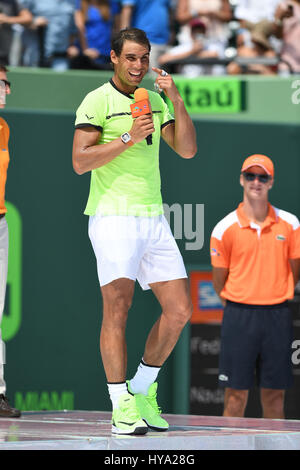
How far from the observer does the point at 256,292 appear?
599 centimetres

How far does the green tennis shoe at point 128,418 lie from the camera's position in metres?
4.15

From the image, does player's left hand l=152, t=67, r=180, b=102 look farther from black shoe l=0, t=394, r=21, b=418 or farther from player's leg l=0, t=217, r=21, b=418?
black shoe l=0, t=394, r=21, b=418

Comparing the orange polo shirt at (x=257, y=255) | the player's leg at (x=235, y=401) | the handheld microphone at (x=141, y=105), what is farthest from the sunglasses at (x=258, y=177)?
the handheld microphone at (x=141, y=105)

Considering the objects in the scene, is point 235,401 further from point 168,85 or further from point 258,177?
point 168,85

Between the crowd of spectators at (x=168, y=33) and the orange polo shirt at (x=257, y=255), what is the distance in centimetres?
210

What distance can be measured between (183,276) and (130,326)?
336 centimetres

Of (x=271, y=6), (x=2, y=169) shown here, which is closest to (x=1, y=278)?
(x=2, y=169)

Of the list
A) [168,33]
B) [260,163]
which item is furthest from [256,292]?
[168,33]

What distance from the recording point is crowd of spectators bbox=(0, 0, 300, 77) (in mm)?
7719

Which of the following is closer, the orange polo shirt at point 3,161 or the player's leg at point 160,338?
the player's leg at point 160,338

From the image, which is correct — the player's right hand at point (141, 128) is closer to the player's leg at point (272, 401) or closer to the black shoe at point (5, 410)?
the black shoe at point (5, 410)

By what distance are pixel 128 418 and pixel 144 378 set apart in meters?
0.35

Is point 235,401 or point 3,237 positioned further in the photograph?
point 235,401

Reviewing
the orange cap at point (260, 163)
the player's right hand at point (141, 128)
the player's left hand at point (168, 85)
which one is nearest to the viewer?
the player's right hand at point (141, 128)
